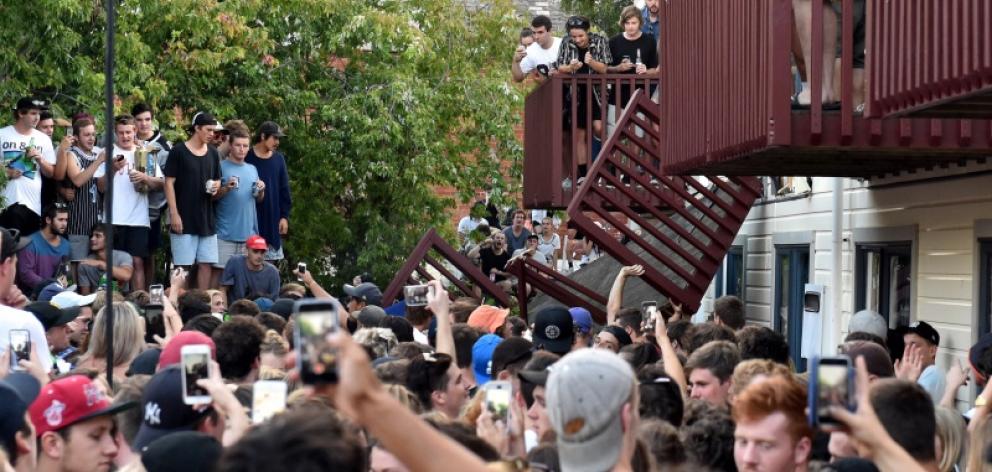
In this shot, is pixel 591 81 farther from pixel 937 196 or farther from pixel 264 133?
pixel 937 196

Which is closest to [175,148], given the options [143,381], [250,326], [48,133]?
[48,133]

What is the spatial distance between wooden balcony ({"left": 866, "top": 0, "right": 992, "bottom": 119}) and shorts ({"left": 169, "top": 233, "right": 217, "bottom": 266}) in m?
9.32

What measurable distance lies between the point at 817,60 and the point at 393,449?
759cm

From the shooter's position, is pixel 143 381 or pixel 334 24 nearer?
pixel 143 381

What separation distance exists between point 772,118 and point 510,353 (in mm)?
2475

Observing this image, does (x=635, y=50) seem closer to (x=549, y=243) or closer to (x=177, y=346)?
(x=549, y=243)

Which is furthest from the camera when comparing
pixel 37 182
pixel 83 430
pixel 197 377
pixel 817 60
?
pixel 37 182

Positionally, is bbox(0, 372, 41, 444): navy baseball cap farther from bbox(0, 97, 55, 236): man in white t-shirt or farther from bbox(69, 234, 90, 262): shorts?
bbox(69, 234, 90, 262): shorts

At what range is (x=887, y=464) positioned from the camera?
182 inches

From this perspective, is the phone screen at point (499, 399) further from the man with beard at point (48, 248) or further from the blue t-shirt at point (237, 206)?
the blue t-shirt at point (237, 206)

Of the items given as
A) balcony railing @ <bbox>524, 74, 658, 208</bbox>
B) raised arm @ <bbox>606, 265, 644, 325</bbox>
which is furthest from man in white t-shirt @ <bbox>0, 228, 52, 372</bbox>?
balcony railing @ <bbox>524, 74, 658, 208</bbox>

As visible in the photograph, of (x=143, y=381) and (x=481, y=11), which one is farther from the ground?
(x=481, y=11)

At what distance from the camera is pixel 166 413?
635 cm

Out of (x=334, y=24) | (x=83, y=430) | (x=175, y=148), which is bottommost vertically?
(x=83, y=430)
